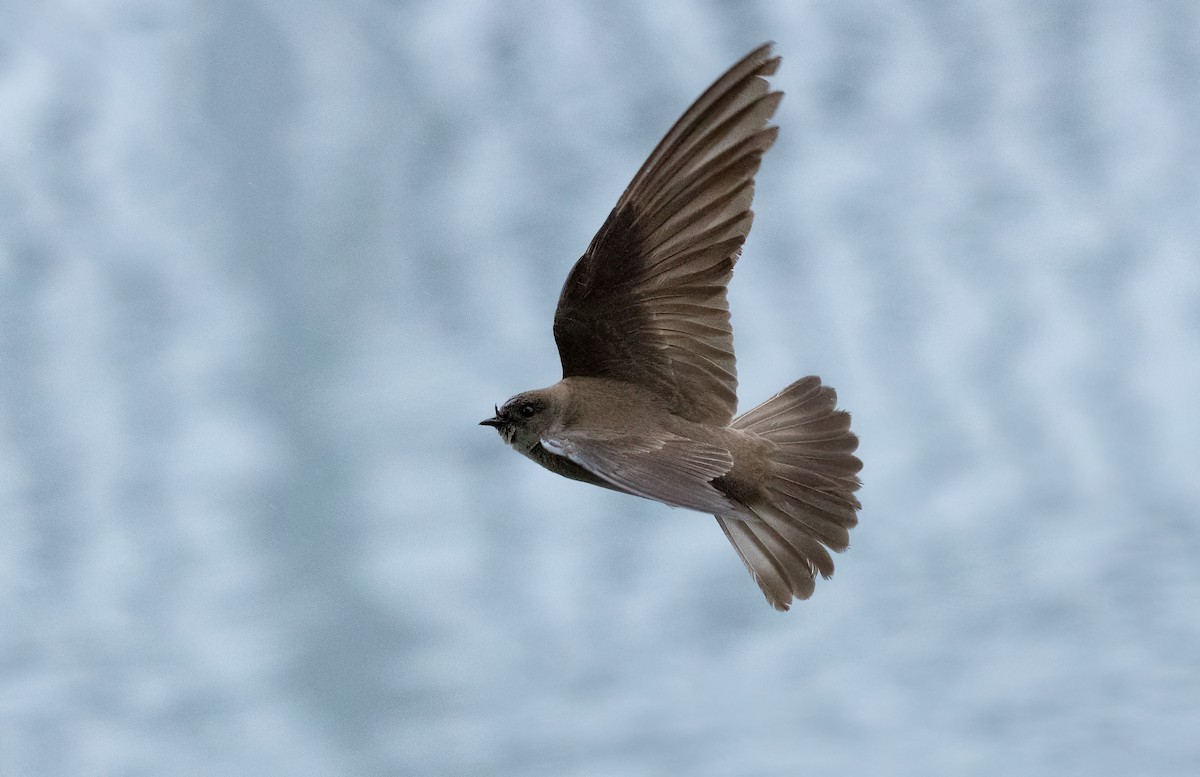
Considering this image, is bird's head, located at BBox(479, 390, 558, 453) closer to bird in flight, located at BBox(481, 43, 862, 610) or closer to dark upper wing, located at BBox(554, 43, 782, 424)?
bird in flight, located at BBox(481, 43, 862, 610)

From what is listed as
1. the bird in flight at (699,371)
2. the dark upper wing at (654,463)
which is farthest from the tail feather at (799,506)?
the dark upper wing at (654,463)

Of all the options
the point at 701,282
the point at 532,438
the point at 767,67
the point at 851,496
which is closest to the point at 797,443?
the point at 851,496

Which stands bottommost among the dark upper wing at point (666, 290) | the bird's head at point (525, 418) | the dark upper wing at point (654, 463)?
the dark upper wing at point (654, 463)

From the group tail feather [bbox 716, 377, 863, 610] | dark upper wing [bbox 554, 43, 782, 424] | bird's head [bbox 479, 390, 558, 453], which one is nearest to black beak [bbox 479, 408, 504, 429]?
bird's head [bbox 479, 390, 558, 453]

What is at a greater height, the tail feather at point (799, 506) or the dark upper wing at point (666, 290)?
the dark upper wing at point (666, 290)

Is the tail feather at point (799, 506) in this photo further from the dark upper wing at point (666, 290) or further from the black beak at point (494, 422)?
the black beak at point (494, 422)

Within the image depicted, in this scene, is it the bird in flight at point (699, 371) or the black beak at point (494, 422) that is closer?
the bird in flight at point (699, 371)

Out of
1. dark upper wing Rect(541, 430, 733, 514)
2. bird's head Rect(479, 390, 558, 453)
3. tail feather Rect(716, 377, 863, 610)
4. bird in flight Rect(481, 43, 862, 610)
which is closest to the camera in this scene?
dark upper wing Rect(541, 430, 733, 514)
